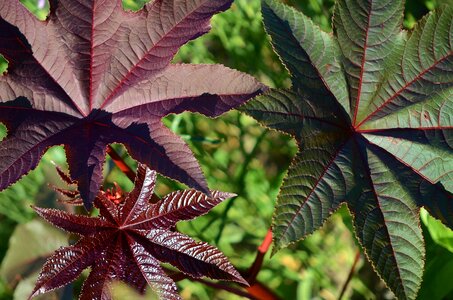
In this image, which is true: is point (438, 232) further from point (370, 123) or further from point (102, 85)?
point (102, 85)

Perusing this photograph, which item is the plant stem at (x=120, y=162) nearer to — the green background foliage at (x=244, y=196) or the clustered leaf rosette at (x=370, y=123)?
the clustered leaf rosette at (x=370, y=123)

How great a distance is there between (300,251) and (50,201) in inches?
33.6

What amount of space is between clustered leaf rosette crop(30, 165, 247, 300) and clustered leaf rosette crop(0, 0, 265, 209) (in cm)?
9

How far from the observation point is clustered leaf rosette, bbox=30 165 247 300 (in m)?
0.98

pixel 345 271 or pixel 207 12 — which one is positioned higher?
pixel 345 271

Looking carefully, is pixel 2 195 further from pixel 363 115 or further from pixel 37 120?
pixel 363 115

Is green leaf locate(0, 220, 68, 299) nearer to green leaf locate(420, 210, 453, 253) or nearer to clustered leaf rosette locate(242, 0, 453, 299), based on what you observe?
clustered leaf rosette locate(242, 0, 453, 299)

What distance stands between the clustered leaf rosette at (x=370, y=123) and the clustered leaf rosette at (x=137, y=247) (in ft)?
0.44

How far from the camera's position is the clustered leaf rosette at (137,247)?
3.22 feet

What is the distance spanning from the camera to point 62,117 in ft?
3.41

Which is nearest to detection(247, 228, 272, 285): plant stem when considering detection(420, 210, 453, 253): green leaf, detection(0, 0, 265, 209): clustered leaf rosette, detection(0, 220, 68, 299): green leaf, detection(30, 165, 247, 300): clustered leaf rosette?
detection(30, 165, 247, 300): clustered leaf rosette

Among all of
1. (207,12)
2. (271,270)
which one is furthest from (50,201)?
(207,12)

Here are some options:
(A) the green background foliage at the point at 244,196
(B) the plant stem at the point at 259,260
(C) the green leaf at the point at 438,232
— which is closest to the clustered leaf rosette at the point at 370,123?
(B) the plant stem at the point at 259,260

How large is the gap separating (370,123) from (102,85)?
48 centimetres
